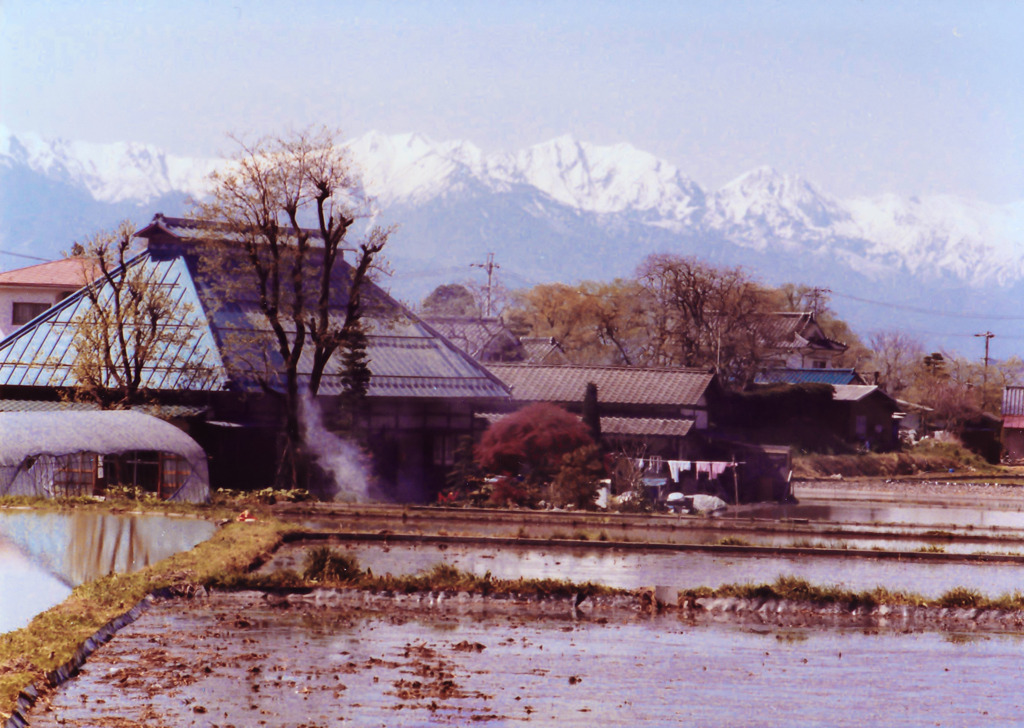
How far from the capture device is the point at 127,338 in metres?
41.9

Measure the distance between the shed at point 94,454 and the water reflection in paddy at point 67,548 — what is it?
1711 millimetres

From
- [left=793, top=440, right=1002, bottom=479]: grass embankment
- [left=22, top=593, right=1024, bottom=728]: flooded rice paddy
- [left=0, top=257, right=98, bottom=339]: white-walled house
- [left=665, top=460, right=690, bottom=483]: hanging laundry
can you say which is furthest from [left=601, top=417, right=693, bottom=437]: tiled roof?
[left=22, top=593, right=1024, bottom=728]: flooded rice paddy

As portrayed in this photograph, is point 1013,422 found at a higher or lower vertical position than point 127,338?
lower

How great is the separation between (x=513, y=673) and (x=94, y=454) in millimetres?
24347

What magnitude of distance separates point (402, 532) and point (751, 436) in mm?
40605

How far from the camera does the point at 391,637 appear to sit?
16281 millimetres

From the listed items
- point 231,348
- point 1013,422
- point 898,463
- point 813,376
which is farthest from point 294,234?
point 1013,422

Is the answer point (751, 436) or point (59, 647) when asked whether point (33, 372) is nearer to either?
point (59, 647)

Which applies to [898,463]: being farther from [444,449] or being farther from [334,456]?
[334,456]

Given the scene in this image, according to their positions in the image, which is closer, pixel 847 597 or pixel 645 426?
pixel 847 597

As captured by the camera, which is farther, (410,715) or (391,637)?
(391,637)

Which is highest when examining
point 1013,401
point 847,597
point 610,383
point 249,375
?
point 1013,401

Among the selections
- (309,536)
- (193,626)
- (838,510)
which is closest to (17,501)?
(309,536)

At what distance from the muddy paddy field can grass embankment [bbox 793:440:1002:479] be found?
37.3 metres
